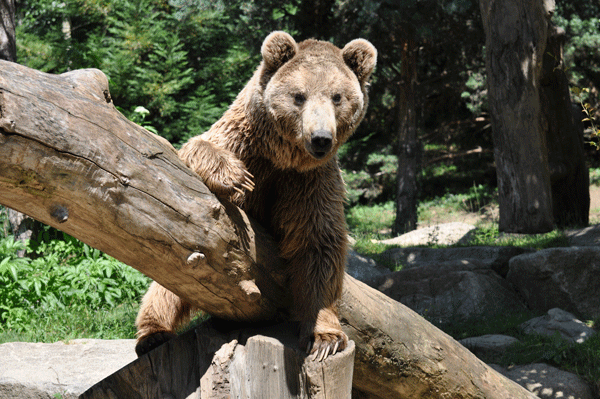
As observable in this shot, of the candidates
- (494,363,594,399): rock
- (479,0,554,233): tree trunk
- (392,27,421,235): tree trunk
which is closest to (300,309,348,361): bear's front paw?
(494,363,594,399): rock

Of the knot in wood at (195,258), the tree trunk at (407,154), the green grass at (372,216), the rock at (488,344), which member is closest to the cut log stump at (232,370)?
the knot in wood at (195,258)

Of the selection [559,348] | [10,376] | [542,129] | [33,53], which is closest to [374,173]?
[542,129]

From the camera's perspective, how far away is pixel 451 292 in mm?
5715

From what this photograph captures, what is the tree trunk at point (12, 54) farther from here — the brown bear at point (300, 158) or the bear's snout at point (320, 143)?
the bear's snout at point (320, 143)

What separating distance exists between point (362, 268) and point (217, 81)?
670cm

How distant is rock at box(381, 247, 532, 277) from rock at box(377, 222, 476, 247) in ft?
3.30

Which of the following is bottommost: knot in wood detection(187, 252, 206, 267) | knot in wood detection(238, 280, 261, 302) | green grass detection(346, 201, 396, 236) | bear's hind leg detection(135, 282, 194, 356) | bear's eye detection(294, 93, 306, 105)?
green grass detection(346, 201, 396, 236)

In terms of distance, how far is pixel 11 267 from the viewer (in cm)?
568

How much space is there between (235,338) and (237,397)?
0.29 m

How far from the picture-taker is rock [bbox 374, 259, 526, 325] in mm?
5578

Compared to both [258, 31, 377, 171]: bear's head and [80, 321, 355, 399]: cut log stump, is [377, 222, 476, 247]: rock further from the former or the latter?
[80, 321, 355, 399]: cut log stump

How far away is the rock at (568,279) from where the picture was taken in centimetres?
550

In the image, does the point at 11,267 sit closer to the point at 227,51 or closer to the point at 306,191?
the point at 306,191

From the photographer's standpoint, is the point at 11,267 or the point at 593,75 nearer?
the point at 11,267
